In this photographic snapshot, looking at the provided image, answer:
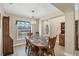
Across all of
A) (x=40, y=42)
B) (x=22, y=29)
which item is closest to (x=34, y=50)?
(x=40, y=42)

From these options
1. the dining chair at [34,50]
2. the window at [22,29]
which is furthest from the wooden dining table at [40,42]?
the window at [22,29]

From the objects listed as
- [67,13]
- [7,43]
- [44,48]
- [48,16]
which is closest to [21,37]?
[44,48]

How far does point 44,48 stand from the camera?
2992 mm

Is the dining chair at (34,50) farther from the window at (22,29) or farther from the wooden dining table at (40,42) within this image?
the window at (22,29)

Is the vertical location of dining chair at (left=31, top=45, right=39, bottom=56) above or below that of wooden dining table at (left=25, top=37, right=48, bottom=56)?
below

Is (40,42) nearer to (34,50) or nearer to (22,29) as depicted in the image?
(34,50)

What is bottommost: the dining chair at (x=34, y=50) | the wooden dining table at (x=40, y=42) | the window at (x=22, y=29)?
the dining chair at (x=34, y=50)

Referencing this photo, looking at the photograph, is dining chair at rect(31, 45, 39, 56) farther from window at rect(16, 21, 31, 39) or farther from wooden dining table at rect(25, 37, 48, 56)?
window at rect(16, 21, 31, 39)

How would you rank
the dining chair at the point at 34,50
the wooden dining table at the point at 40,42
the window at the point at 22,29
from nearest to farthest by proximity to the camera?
1. the dining chair at the point at 34,50
2. the window at the point at 22,29
3. the wooden dining table at the point at 40,42

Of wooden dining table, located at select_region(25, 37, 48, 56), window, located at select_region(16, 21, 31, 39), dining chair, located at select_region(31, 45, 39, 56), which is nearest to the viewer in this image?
dining chair, located at select_region(31, 45, 39, 56)

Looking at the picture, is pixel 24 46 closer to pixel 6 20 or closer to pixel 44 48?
pixel 44 48

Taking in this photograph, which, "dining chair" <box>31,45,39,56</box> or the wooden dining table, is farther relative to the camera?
the wooden dining table

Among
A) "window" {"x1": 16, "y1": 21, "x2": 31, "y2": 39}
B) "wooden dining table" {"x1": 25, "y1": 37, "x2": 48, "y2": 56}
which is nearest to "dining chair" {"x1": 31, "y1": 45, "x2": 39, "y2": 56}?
"wooden dining table" {"x1": 25, "y1": 37, "x2": 48, "y2": 56}

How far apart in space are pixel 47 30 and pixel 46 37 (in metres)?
0.23
